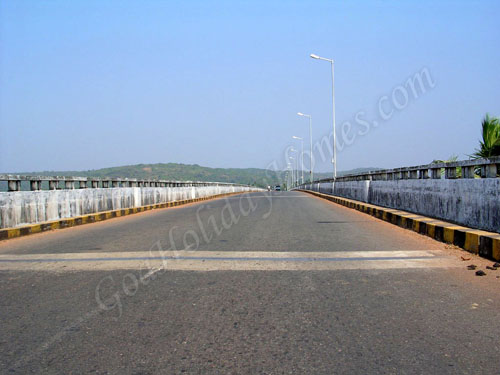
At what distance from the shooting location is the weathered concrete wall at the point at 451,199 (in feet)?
25.8

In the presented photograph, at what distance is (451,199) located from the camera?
974 cm

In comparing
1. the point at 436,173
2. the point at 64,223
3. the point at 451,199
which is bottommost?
the point at 64,223

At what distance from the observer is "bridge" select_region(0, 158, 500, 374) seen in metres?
3.28

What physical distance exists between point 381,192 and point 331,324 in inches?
→ 531

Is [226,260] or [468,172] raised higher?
[468,172]

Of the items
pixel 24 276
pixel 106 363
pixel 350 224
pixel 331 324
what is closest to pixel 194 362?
pixel 106 363

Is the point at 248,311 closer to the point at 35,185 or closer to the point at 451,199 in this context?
the point at 451,199

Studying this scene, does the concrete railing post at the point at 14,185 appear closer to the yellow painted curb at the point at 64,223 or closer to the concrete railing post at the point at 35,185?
the concrete railing post at the point at 35,185

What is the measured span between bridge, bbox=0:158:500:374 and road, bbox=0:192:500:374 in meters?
0.02

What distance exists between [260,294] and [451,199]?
21.0ft

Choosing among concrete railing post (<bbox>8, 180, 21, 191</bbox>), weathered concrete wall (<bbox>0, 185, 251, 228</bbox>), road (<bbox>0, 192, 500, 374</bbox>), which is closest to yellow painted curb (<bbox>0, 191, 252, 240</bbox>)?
weathered concrete wall (<bbox>0, 185, 251, 228</bbox>)

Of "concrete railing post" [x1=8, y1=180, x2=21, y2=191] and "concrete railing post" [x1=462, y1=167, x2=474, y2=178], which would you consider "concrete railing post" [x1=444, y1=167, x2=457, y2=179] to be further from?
"concrete railing post" [x1=8, y1=180, x2=21, y2=191]

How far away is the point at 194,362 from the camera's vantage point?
10.4 ft

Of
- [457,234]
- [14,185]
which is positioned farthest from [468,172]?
[14,185]
